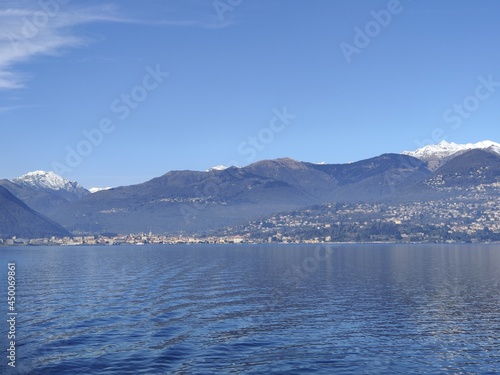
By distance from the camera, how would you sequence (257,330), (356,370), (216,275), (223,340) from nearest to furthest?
1. (356,370)
2. (223,340)
3. (257,330)
4. (216,275)

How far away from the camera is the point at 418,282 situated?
99188mm

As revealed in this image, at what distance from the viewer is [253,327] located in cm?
5588

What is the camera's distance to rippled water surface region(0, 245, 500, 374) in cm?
4288

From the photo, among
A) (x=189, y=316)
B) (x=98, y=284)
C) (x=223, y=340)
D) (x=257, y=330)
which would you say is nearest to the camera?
(x=223, y=340)

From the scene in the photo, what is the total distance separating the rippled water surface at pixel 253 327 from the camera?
4288cm

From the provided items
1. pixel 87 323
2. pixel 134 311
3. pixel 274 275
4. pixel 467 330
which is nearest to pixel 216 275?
pixel 274 275

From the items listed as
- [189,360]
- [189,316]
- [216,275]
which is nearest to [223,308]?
[189,316]

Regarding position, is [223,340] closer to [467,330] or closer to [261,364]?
[261,364]

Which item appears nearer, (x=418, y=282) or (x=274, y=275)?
(x=418, y=282)

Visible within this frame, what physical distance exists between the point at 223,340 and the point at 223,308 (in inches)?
694
